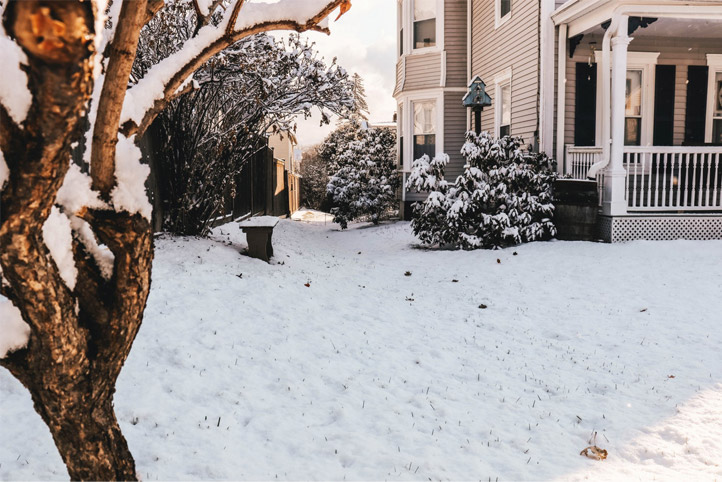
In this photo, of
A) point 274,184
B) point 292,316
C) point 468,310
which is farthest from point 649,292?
point 274,184

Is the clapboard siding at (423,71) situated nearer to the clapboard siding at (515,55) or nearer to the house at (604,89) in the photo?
the house at (604,89)

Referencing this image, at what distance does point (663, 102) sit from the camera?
42.0ft

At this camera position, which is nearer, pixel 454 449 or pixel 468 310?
pixel 454 449

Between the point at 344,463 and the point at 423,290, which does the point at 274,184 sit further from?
the point at 344,463

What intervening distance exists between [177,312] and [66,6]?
4628 millimetres

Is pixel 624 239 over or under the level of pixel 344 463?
over

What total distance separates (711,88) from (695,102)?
0.47 meters

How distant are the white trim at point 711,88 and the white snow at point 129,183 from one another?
13956mm

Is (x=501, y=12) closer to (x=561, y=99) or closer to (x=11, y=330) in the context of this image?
(x=561, y=99)

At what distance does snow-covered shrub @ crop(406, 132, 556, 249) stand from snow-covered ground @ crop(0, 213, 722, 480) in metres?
2.26

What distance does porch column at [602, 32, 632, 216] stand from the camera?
9.97 meters

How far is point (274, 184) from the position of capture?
1992 centimetres

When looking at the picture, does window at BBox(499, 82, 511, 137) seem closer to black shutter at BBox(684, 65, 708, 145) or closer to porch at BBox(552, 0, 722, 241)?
porch at BBox(552, 0, 722, 241)

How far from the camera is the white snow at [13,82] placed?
4.55 feet
